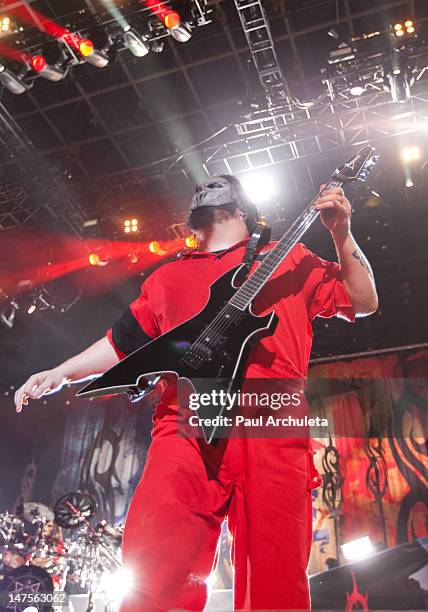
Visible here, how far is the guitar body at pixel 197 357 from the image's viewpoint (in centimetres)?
181

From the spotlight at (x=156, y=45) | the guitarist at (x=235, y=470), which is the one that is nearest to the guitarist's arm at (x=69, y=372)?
the guitarist at (x=235, y=470)

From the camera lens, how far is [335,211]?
208 cm

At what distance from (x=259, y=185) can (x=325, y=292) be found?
22.8ft

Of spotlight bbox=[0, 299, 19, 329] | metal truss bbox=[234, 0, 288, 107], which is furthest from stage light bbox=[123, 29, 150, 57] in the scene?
spotlight bbox=[0, 299, 19, 329]

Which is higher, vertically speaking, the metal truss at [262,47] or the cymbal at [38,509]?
the metal truss at [262,47]

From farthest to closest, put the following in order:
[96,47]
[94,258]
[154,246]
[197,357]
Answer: [94,258] < [154,246] < [96,47] < [197,357]

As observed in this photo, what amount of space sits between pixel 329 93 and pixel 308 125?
559mm

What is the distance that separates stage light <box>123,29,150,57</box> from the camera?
7.06m

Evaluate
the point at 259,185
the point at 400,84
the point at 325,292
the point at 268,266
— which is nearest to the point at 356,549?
the point at 259,185

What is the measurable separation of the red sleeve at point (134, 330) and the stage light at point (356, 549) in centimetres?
738

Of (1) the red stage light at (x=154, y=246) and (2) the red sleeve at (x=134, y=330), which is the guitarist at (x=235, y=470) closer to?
(2) the red sleeve at (x=134, y=330)

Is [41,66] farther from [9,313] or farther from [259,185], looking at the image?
[9,313]

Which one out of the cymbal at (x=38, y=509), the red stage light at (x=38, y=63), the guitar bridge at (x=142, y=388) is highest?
the red stage light at (x=38, y=63)

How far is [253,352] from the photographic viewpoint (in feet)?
6.28
